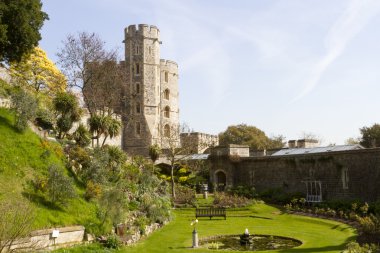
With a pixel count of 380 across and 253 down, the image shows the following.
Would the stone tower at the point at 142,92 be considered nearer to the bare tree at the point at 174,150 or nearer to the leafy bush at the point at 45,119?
the bare tree at the point at 174,150

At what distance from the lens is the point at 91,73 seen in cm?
4112

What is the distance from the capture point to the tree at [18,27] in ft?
77.0

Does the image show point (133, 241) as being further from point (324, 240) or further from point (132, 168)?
point (132, 168)

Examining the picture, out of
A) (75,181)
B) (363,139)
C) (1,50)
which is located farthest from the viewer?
(363,139)

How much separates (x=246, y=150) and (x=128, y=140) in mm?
20080

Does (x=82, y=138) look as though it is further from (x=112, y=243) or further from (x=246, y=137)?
(x=246, y=137)

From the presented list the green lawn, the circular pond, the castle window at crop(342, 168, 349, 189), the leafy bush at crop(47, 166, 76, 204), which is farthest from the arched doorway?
the leafy bush at crop(47, 166, 76, 204)

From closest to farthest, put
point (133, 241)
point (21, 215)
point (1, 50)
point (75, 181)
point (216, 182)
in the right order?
point (21, 215), point (133, 241), point (75, 181), point (1, 50), point (216, 182)

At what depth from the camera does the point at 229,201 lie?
107 ft

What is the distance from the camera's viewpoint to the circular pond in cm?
1897

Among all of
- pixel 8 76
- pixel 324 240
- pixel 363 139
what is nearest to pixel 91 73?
pixel 8 76

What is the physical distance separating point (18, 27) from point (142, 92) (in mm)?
32933

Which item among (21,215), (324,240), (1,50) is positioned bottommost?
(324,240)

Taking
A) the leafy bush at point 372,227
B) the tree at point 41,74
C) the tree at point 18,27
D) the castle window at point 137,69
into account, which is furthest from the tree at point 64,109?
the castle window at point 137,69
